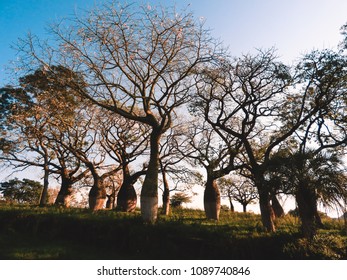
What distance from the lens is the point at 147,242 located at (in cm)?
977

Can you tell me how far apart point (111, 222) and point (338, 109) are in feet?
41.6

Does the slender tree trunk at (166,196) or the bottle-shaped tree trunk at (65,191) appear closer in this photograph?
the slender tree trunk at (166,196)

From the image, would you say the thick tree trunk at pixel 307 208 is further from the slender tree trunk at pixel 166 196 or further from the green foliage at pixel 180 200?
the green foliage at pixel 180 200

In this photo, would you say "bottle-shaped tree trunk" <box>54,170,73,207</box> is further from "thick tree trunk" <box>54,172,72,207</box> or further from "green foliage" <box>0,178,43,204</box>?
"green foliage" <box>0,178,43,204</box>

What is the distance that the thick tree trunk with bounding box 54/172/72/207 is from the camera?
23.6 metres

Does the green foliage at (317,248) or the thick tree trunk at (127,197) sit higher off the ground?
the thick tree trunk at (127,197)

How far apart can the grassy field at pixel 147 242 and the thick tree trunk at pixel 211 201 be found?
6760 millimetres

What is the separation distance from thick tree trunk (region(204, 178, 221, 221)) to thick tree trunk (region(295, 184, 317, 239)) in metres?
8.35

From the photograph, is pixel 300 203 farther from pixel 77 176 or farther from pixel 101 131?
pixel 77 176

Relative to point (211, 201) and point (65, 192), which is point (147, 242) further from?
point (65, 192)

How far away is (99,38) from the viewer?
553 inches

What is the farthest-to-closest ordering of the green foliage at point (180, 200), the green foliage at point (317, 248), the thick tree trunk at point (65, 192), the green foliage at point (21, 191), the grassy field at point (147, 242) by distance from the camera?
the green foliage at point (21, 191) < the green foliage at point (180, 200) < the thick tree trunk at point (65, 192) < the grassy field at point (147, 242) < the green foliage at point (317, 248)

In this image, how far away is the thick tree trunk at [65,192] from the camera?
23.6m

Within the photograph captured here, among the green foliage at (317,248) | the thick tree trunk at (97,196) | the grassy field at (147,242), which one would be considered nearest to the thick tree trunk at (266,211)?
the grassy field at (147,242)
